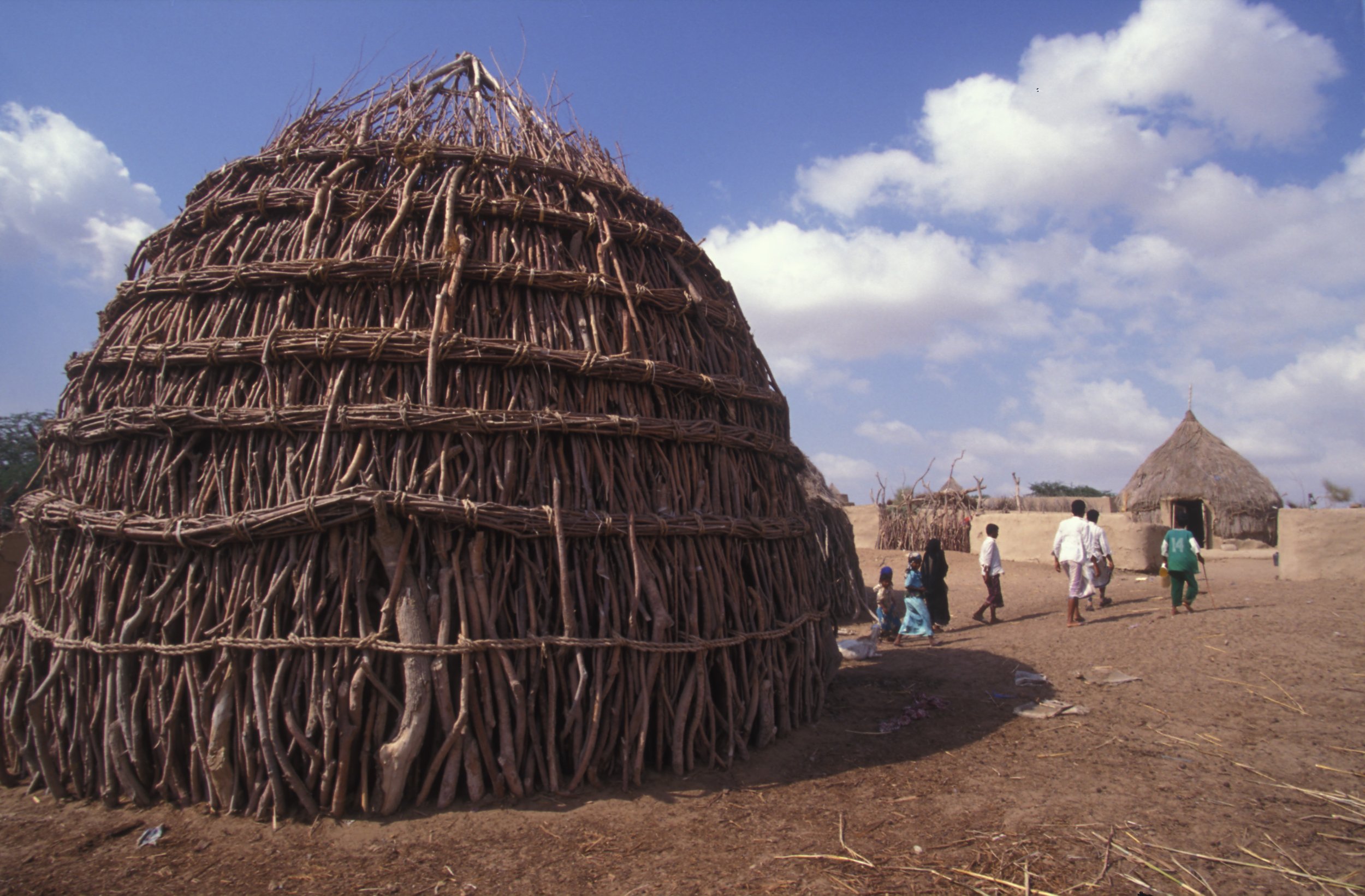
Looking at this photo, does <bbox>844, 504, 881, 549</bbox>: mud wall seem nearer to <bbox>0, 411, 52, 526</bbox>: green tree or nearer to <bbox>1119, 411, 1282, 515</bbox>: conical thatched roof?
<bbox>1119, 411, 1282, 515</bbox>: conical thatched roof

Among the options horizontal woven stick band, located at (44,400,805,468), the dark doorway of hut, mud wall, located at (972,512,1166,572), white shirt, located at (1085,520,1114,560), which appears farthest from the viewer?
the dark doorway of hut

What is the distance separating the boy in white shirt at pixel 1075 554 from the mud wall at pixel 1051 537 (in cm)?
581

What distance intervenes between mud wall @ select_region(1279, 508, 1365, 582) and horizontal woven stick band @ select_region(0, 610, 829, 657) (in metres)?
11.3

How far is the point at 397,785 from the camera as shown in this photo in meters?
3.83

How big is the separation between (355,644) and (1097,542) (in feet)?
30.1

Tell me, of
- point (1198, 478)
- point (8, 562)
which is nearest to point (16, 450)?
point (8, 562)

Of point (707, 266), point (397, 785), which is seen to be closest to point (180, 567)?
point (397, 785)

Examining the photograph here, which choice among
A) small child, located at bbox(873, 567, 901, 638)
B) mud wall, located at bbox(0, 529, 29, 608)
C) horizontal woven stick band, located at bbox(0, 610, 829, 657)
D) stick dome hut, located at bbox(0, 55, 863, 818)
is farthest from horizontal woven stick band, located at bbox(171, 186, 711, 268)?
small child, located at bbox(873, 567, 901, 638)

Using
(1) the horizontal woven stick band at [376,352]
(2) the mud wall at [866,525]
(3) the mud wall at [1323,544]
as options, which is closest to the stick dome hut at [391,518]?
(1) the horizontal woven stick band at [376,352]

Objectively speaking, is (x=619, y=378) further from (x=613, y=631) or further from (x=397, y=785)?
(x=397, y=785)

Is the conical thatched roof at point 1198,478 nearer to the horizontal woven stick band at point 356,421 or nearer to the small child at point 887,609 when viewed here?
the small child at point 887,609

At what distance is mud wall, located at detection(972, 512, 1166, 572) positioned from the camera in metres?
14.9

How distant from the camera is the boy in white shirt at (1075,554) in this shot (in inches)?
370

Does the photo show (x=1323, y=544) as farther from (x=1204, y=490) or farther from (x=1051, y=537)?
(x=1204, y=490)
